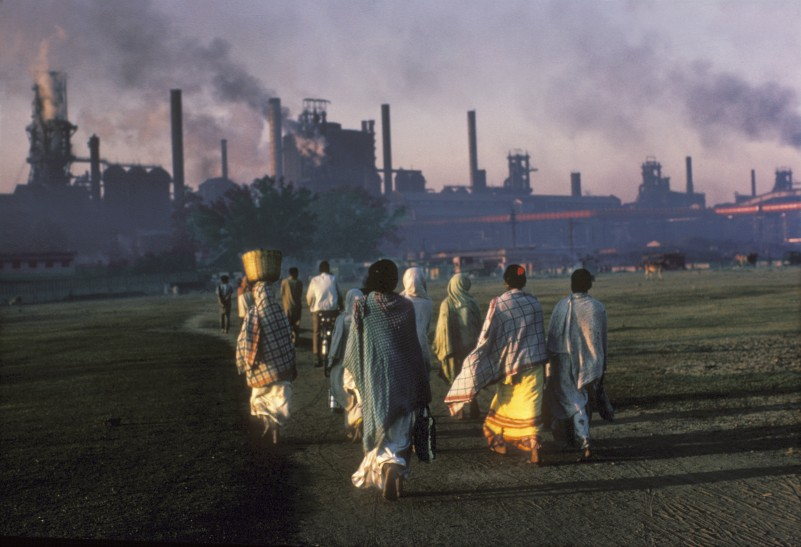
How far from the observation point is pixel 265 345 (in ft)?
25.0

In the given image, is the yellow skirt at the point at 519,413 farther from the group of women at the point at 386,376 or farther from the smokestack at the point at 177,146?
the smokestack at the point at 177,146

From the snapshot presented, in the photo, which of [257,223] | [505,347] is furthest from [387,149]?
[505,347]

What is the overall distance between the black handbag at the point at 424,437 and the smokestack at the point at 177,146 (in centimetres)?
8158

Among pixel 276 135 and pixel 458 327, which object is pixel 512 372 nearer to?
pixel 458 327

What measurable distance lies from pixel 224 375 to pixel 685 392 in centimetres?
718

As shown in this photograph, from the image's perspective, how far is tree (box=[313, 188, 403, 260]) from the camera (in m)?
77.1

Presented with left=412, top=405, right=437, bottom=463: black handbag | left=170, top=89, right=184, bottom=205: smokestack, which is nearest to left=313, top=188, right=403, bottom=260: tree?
left=170, top=89, right=184, bottom=205: smokestack

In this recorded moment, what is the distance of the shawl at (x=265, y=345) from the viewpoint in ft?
24.9

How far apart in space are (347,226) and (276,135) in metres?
30.3

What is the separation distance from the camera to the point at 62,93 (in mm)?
85875

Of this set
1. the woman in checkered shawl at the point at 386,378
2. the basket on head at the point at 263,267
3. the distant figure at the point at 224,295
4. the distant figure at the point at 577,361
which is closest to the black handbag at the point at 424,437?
the woman in checkered shawl at the point at 386,378

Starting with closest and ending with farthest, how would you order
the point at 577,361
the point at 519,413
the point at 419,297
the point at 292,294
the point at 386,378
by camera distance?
the point at 386,378 → the point at 519,413 → the point at 577,361 → the point at 419,297 → the point at 292,294

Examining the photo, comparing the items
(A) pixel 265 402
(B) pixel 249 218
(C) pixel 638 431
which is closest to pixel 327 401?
(A) pixel 265 402

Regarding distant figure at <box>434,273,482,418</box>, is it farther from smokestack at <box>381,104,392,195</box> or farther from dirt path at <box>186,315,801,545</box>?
smokestack at <box>381,104,392,195</box>
